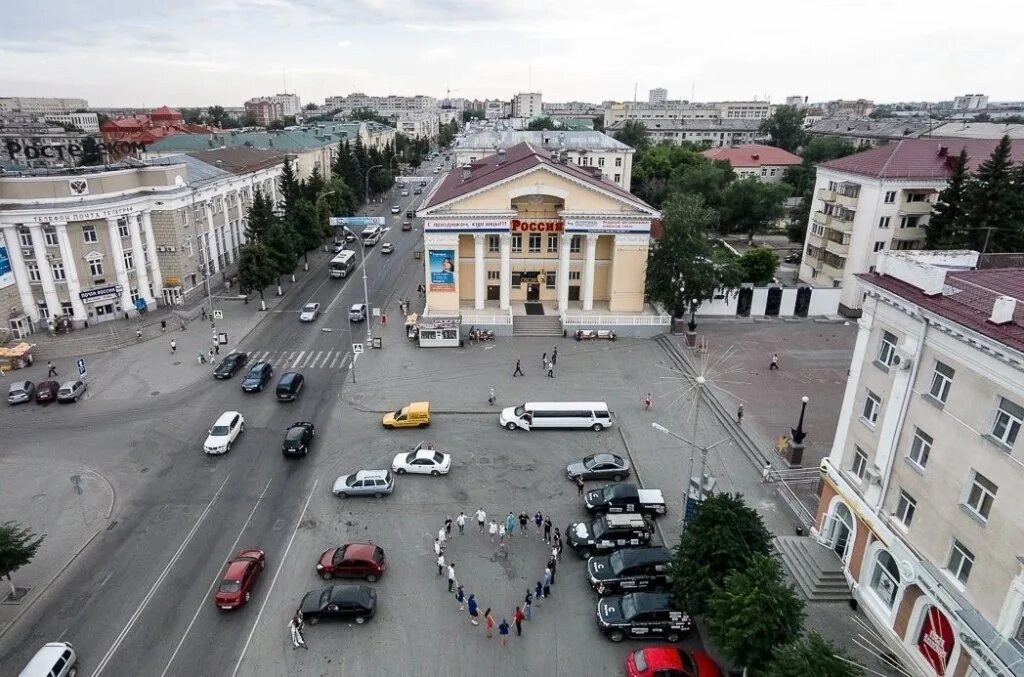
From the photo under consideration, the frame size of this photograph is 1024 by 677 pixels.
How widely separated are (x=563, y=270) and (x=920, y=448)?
110 feet

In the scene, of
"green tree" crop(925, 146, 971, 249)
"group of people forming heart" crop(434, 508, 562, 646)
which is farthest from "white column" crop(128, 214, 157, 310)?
"green tree" crop(925, 146, 971, 249)

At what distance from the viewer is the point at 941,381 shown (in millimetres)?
18344

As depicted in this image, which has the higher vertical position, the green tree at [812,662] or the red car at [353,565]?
the green tree at [812,662]

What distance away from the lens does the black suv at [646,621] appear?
68.5 feet

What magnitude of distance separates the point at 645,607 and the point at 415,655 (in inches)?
321

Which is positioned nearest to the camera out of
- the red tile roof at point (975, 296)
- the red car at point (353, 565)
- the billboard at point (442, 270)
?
the red tile roof at point (975, 296)

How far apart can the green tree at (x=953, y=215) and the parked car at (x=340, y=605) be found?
48.1 m

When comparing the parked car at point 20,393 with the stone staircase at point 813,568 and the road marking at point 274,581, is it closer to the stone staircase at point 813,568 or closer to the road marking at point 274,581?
the road marking at point 274,581

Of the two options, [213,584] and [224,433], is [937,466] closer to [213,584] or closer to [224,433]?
[213,584]

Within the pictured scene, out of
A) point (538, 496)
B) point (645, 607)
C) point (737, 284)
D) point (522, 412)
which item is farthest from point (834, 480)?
point (737, 284)

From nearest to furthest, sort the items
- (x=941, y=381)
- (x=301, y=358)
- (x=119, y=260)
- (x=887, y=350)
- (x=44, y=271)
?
(x=941, y=381)
(x=887, y=350)
(x=301, y=358)
(x=44, y=271)
(x=119, y=260)

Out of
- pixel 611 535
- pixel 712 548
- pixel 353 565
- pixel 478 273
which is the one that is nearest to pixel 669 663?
pixel 712 548

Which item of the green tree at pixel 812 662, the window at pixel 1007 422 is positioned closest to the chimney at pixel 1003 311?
the window at pixel 1007 422

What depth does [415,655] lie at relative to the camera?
20438 mm
